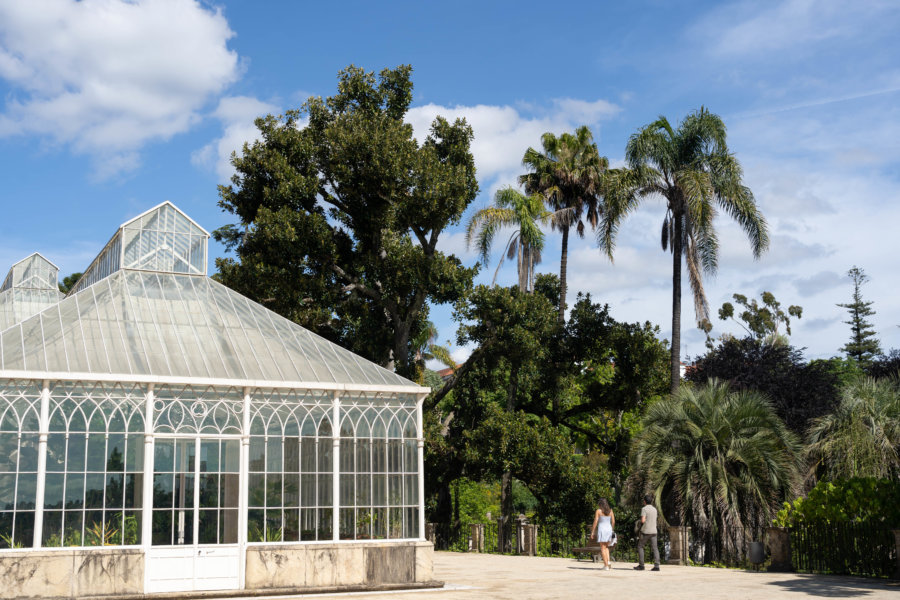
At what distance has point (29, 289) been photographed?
3058 cm

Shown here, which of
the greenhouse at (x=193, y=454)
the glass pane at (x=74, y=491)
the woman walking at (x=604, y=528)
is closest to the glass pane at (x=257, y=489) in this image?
the greenhouse at (x=193, y=454)

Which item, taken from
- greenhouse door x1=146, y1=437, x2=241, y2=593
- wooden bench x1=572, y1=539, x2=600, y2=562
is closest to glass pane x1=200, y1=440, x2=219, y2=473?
greenhouse door x1=146, y1=437, x2=241, y2=593

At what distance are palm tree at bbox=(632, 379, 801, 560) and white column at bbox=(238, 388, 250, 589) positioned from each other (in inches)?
398

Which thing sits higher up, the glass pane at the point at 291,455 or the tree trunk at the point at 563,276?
the tree trunk at the point at 563,276

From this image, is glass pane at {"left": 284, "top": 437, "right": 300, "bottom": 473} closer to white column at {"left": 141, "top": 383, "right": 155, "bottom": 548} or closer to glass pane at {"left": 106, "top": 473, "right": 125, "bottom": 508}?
white column at {"left": 141, "top": 383, "right": 155, "bottom": 548}

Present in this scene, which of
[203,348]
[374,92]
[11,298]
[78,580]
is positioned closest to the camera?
[78,580]

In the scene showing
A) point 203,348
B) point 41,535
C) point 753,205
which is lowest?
point 41,535

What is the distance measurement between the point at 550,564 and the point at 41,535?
11586mm

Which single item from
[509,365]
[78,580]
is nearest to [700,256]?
[509,365]

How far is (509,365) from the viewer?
2947 cm

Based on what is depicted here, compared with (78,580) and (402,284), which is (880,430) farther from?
(78,580)

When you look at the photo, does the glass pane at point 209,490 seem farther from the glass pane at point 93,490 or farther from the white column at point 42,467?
the white column at point 42,467

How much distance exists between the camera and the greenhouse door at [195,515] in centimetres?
1402

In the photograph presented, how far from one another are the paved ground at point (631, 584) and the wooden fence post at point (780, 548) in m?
0.57
